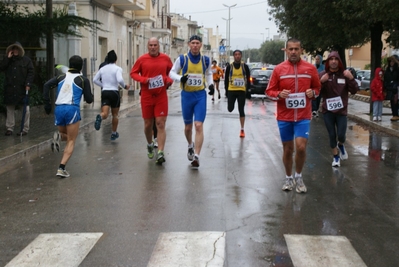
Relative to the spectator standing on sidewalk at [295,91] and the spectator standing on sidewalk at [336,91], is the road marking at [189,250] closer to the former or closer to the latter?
the spectator standing on sidewalk at [295,91]

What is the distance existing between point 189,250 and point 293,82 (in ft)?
10.4

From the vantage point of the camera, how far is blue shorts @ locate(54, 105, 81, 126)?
29.6 feet

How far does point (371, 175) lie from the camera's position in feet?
30.9

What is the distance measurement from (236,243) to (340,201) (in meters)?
2.33

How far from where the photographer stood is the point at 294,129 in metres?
7.95

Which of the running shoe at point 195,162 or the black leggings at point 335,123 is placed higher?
the black leggings at point 335,123

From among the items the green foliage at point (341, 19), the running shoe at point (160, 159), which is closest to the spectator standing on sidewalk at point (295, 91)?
the running shoe at point (160, 159)

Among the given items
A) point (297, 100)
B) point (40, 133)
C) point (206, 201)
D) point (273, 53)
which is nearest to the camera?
point (206, 201)

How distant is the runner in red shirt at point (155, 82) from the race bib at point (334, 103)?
2.60 metres

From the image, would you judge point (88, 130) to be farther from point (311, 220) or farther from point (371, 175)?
point (311, 220)

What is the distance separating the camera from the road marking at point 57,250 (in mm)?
5246

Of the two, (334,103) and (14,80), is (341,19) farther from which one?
(14,80)

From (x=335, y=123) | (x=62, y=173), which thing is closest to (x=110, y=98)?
(x=62, y=173)

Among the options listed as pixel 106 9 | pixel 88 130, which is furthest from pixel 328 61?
pixel 106 9
